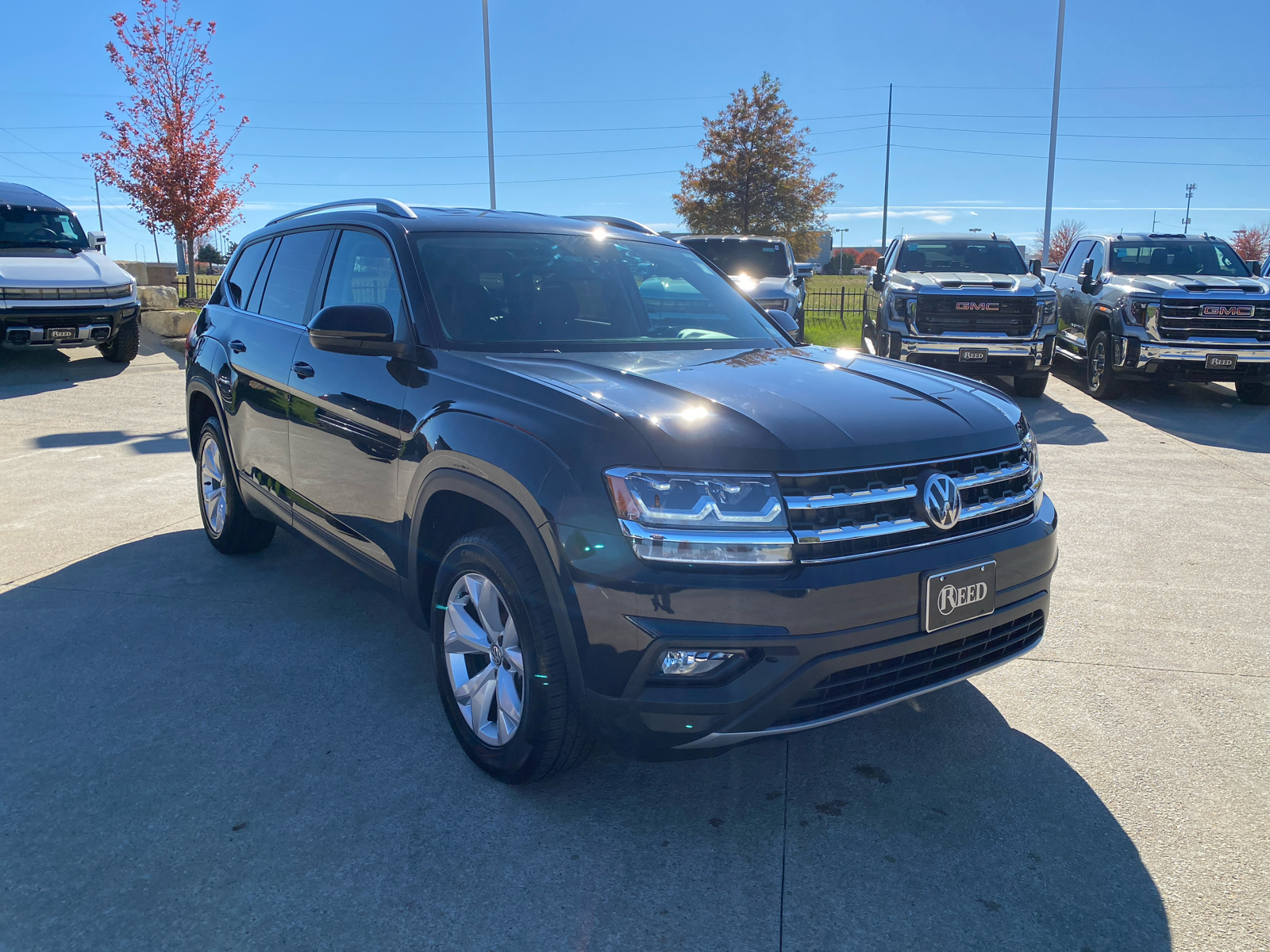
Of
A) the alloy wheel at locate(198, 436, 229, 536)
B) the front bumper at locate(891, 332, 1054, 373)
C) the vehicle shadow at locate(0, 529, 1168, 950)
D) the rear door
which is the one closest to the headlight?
the vehicle shadow at locate(0, 529, 1168, 950)

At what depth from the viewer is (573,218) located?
14.9ft

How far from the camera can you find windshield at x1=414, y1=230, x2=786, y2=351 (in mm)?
3584

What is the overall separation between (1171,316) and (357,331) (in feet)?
33.9

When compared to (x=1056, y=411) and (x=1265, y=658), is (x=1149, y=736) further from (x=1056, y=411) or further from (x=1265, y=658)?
(x=1056, y=411)

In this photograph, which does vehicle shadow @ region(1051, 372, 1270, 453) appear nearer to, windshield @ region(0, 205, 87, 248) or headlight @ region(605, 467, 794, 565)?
headlight @ region(605, 467, 794, 565)

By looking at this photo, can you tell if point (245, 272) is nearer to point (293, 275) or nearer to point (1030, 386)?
point (293, 275)

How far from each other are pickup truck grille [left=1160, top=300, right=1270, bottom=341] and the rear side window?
387 inches

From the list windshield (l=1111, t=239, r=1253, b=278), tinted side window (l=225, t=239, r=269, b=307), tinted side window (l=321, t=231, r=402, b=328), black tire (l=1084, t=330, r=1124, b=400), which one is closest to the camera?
tinted side window (l=321, t=231, r=402, b=328)

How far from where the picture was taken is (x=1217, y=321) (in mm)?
10773

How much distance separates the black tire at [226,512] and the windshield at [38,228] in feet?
33.1

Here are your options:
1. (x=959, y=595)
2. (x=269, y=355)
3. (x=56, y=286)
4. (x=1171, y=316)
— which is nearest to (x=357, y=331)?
(x=269, y=355)

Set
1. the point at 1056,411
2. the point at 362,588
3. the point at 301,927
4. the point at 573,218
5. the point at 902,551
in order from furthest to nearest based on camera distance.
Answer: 1. the point at 1056,411
2. the point at 362,588
3. the point at 573,218
4. the point at 902,551
5. the point at 301,927

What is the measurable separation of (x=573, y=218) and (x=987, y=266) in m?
9.13

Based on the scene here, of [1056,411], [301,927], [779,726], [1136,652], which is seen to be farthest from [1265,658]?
[1056,411]
